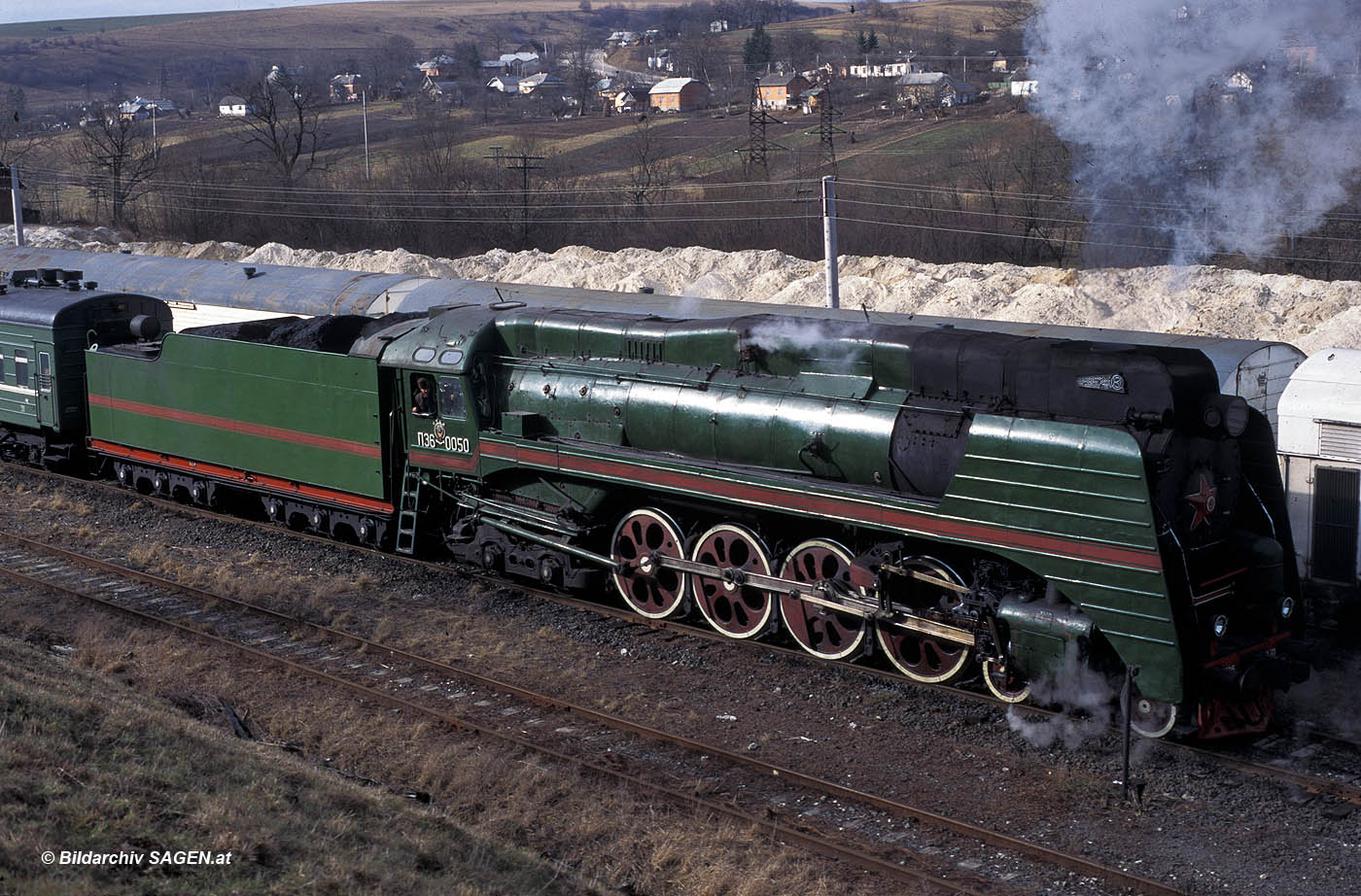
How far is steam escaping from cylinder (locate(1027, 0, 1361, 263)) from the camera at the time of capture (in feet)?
41.1

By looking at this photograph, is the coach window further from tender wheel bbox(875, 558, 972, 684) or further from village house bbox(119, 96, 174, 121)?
village house bbox(119, 96, 174, 121)

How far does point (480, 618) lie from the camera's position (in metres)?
14.4

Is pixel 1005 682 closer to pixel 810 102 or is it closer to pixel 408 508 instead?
pixel 408 508

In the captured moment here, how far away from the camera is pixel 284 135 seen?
72188 mm

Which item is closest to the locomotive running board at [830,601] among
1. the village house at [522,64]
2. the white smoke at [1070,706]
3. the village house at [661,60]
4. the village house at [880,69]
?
the white smoke at [1070,706]

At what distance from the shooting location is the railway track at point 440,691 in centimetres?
879

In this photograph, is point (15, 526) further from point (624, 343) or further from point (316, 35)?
point (316, 35)

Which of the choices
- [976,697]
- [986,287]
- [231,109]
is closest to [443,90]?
[231,109]

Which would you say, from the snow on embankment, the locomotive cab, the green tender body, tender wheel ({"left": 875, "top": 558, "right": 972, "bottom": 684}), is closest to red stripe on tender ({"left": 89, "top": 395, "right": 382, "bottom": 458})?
the green tender body

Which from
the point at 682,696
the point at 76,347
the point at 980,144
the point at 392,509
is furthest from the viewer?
the point at 980,144

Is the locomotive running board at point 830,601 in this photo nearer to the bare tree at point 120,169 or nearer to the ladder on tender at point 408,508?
the ladder on tender at point 408,508

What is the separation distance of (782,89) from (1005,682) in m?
76.1

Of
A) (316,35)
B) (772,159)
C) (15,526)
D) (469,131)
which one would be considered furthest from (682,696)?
(316,35)

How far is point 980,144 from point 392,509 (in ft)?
74.1
